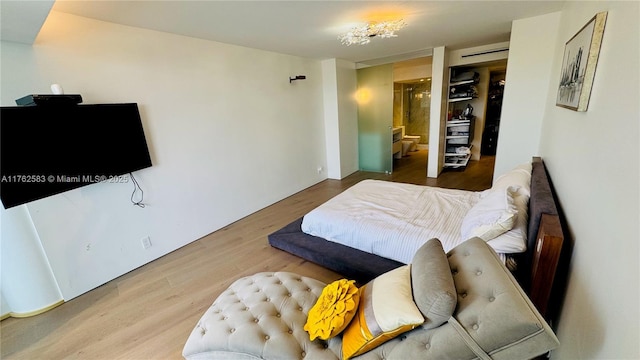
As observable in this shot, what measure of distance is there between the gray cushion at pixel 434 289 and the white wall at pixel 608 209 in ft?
1.59

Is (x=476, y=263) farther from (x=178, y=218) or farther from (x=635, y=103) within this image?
(x=178, y=218)

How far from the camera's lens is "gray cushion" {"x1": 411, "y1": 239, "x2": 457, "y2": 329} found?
100cm

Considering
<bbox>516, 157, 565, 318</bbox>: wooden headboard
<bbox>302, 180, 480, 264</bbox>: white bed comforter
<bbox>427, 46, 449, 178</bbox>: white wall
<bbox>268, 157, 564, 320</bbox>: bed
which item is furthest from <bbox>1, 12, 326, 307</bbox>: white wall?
<bbox>516, 157, 565, 318</bbox>: wooden headboard

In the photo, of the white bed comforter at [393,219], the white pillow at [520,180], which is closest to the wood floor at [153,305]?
the white bed comforter at [393,219]

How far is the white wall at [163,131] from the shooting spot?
211cm

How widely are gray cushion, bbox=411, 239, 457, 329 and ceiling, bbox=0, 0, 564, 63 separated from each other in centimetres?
224

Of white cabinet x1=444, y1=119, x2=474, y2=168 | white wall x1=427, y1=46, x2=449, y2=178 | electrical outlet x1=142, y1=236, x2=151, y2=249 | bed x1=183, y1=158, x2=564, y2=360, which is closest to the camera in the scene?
bed x1=183, y1=158, x2=564, y2=360

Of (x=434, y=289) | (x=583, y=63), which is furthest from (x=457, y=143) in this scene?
(x=434, y=289)

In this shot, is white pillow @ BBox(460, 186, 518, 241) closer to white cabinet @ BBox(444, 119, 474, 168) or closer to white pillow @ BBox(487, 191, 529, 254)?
white pillow @ BBox(487, 191, 529, 254)

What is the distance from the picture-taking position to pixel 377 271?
6.79ft

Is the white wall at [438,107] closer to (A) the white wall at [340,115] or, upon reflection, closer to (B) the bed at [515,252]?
(A) the white wall at [340,115]

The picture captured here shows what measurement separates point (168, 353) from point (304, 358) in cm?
110

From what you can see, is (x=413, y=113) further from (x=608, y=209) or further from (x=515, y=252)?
(x=608, y=209)

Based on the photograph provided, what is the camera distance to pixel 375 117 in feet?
18.0
